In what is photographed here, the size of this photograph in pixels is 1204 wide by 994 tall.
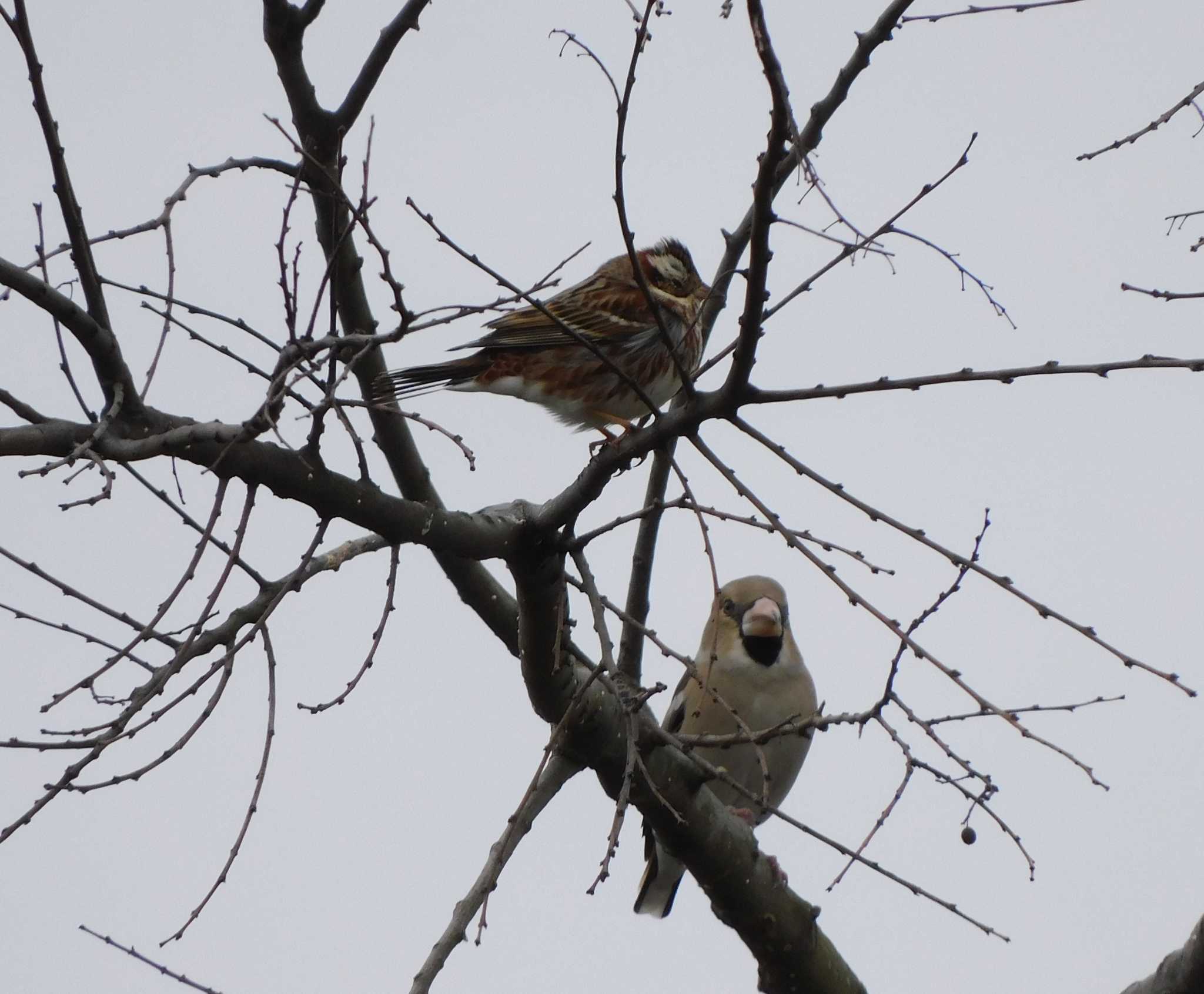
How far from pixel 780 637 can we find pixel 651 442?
3521 millimetres

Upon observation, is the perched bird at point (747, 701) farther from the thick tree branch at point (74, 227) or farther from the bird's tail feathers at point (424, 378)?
the thick tree branch at point (74, 227)

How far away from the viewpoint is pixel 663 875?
670 cm

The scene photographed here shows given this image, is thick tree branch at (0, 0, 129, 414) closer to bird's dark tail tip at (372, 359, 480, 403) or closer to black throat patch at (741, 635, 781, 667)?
bird's dark tail tip at (372, 359, 480, 403)

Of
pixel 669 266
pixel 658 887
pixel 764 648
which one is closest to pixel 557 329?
pixel 669 266

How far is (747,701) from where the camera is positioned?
6.46 m

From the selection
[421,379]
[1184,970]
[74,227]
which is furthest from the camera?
[421,379]

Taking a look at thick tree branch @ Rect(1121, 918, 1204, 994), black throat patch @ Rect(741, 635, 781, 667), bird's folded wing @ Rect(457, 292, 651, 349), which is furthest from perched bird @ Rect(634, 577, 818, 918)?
thick tree branch @ Rect(1121, 918, 1204, 994)

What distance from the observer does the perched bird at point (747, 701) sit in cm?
636

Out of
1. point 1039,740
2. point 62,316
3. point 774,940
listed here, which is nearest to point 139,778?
point 62,316

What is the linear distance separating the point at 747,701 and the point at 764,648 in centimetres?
31

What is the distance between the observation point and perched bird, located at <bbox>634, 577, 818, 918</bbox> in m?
6.36

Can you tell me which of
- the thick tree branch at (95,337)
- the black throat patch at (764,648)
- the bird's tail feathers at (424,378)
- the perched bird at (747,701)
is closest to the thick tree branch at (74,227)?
the thick tree branch at (95,337)

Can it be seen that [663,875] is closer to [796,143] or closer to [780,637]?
[780,637]

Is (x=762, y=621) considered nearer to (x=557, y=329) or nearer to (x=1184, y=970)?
(x=557, y=329)
